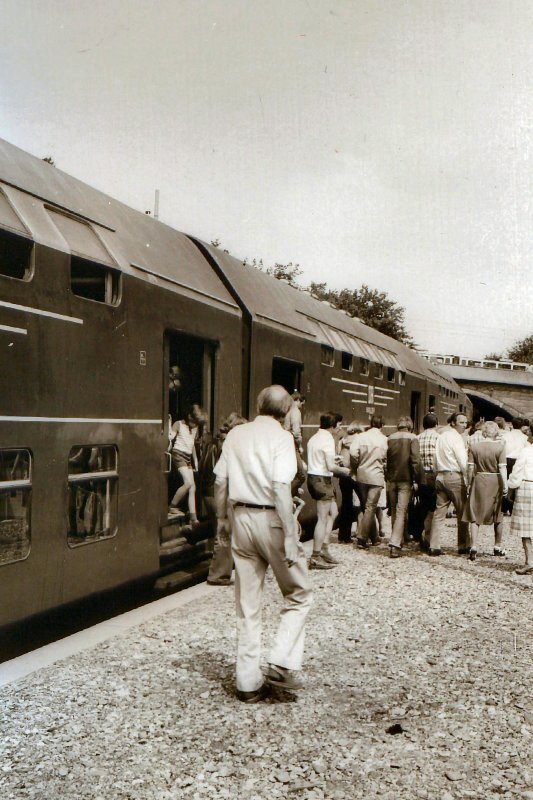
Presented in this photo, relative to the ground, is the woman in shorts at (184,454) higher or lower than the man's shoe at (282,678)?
higher

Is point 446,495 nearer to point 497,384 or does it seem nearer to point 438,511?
point 438,511

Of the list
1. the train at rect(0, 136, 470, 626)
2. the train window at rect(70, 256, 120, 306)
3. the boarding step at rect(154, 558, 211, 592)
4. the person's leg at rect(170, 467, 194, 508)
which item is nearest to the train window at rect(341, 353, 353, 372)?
the train at rect(0, 136, 470, 626)

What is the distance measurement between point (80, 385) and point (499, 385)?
173 ft

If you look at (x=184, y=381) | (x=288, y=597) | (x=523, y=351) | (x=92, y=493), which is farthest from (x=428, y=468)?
(x=523, y=351)

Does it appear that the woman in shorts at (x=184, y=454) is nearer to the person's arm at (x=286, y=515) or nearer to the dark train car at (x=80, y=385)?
the dark train car at (x=80, y=385)

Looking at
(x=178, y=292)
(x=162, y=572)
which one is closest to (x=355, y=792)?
(x=162, y=572)

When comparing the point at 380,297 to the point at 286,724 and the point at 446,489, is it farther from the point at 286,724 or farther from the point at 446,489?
the point at 286,724

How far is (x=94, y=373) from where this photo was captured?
533cm

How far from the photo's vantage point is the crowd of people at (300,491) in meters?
4.34

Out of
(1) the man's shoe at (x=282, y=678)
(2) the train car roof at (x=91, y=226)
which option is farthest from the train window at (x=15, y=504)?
(1) the man's shoe at (x=282, y=678)

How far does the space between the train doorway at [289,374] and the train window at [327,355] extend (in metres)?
0.91

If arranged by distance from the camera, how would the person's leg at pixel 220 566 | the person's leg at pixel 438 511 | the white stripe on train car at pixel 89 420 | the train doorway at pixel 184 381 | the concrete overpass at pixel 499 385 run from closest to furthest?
the white stripe on train car at pixel 89 420, the train doorway at pixel 184 381, the person's leg at pixel 220 566, the person's leg at pixel 438 511, the concrete overpass at pixel 499 385

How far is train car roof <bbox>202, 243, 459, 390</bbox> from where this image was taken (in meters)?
8.62

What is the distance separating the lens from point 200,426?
7.43 m
